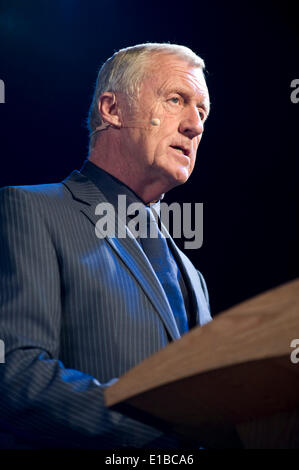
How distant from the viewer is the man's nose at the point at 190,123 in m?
1.78

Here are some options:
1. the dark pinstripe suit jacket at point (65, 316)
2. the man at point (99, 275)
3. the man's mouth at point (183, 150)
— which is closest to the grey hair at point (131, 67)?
the man at point (99, 275)

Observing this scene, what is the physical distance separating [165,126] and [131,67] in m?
0.28

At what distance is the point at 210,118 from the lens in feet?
10.1

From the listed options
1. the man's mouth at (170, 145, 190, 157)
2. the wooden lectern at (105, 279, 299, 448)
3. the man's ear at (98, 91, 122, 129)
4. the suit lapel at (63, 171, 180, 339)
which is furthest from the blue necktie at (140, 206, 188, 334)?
the wooden lectern at (105, 279, 299, 448)

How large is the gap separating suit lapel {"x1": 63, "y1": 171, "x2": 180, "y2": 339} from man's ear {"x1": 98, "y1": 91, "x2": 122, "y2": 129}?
0.98 ft

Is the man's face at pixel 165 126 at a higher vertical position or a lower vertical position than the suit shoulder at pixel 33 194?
higher

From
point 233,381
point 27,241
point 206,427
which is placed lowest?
point 206,427

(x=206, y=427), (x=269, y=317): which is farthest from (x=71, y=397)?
(x=269, y=317)

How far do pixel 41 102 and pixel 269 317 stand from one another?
2.73 meters

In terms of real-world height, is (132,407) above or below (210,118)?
below

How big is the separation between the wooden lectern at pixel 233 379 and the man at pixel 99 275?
0.59 feet

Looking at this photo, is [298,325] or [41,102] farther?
[41,102]

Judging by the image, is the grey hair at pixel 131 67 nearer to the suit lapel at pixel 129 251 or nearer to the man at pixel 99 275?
the man at pixel 99 275

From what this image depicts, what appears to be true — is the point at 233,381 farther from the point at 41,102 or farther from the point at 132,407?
the point at 41,102
